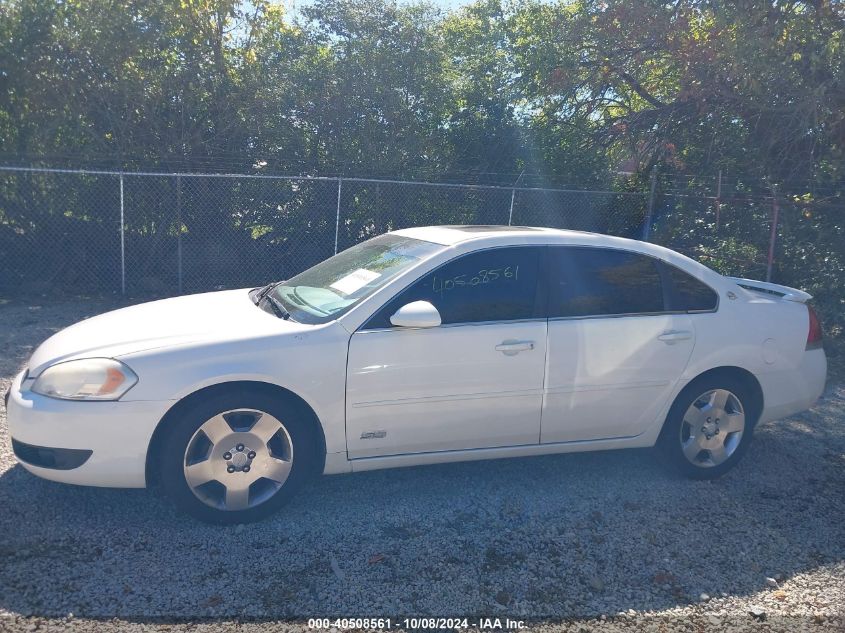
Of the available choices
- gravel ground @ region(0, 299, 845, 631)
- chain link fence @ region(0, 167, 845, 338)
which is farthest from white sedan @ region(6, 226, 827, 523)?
chain link fence @ region(0, 167, 845, 338)

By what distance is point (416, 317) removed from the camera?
409 centimetres

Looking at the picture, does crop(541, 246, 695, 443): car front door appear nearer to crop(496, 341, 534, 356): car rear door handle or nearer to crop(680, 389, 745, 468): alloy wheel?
crop(496, 341, 534, 356): car rear door handle

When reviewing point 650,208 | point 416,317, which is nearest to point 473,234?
point 416,317

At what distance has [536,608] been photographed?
340 centimetres

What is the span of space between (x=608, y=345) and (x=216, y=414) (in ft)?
7.60

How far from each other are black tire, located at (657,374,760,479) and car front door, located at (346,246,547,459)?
0.93 meters

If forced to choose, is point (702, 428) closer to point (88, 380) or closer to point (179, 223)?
point (88, 380)

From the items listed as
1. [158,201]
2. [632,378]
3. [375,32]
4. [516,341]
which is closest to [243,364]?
[516,341]

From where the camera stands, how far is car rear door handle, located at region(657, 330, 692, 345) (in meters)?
4.71

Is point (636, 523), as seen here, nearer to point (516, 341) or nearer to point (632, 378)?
point (632, 378)

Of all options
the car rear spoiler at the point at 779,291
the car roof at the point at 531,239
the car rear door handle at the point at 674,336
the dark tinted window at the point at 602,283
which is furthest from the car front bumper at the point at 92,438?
the car rear spoiler at the point at 779,291

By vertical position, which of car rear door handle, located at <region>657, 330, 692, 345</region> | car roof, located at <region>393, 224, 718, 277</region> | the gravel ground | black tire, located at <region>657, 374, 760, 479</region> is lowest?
the gravel ground

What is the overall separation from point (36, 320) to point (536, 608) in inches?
300

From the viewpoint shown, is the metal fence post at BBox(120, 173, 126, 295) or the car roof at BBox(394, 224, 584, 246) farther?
the metal fence post at BBox(120, 173, 126, 295)
